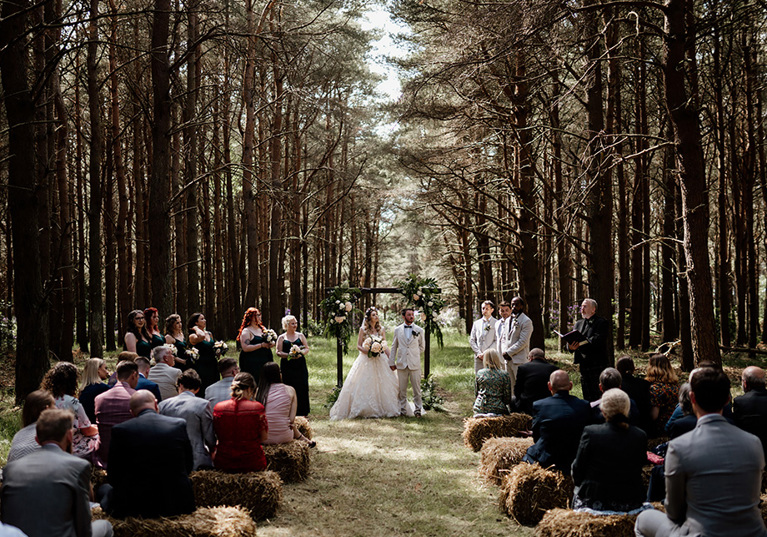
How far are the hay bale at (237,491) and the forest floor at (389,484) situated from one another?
17 cm

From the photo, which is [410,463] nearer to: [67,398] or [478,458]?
[478,458]

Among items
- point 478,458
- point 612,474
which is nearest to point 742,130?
point 478,458

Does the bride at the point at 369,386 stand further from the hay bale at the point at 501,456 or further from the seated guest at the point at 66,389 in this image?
the seated guest at the point at 66,389

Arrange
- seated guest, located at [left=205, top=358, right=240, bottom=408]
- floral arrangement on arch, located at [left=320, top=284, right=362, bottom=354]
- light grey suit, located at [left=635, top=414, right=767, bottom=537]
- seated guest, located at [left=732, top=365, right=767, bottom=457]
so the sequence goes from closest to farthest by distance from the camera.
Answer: light grey suit, located at [left=635, top=414, right=767, bottom=537] < seated guest, located at [left=732, top=365, right=767, bottom=457] < seated guest, located at [left=205, top=358, right=240, bottom=408] < floral arrangement on arch, located at [left=320, top=284, right=362, bottom=354]

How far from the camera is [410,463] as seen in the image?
7902 millimetres

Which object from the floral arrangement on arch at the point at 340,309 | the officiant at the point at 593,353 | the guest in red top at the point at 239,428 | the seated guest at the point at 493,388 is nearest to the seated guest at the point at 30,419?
the guest in red top at the point at 239,428

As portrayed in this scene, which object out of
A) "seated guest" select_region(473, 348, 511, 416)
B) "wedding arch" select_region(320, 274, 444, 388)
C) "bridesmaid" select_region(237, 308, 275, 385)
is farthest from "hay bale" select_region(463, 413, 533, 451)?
"wedding arch" select_region(320, 274, 444, 388)

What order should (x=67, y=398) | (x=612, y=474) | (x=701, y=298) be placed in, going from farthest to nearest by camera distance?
(x=701, y=298)
(x=67, y=398)
(x=612, y=474)

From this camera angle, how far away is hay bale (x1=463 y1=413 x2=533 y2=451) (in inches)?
323

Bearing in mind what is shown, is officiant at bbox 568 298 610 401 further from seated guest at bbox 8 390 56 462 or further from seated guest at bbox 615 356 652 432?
seated guest at bbox 8 390 56 462

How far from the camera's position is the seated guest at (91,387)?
6371mm

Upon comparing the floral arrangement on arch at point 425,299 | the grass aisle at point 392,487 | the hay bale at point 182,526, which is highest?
the floral arrangement on arch at point 425,299

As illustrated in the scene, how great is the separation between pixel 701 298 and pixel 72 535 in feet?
23.3

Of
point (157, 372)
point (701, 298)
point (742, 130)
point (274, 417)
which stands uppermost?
point (742, 130)
